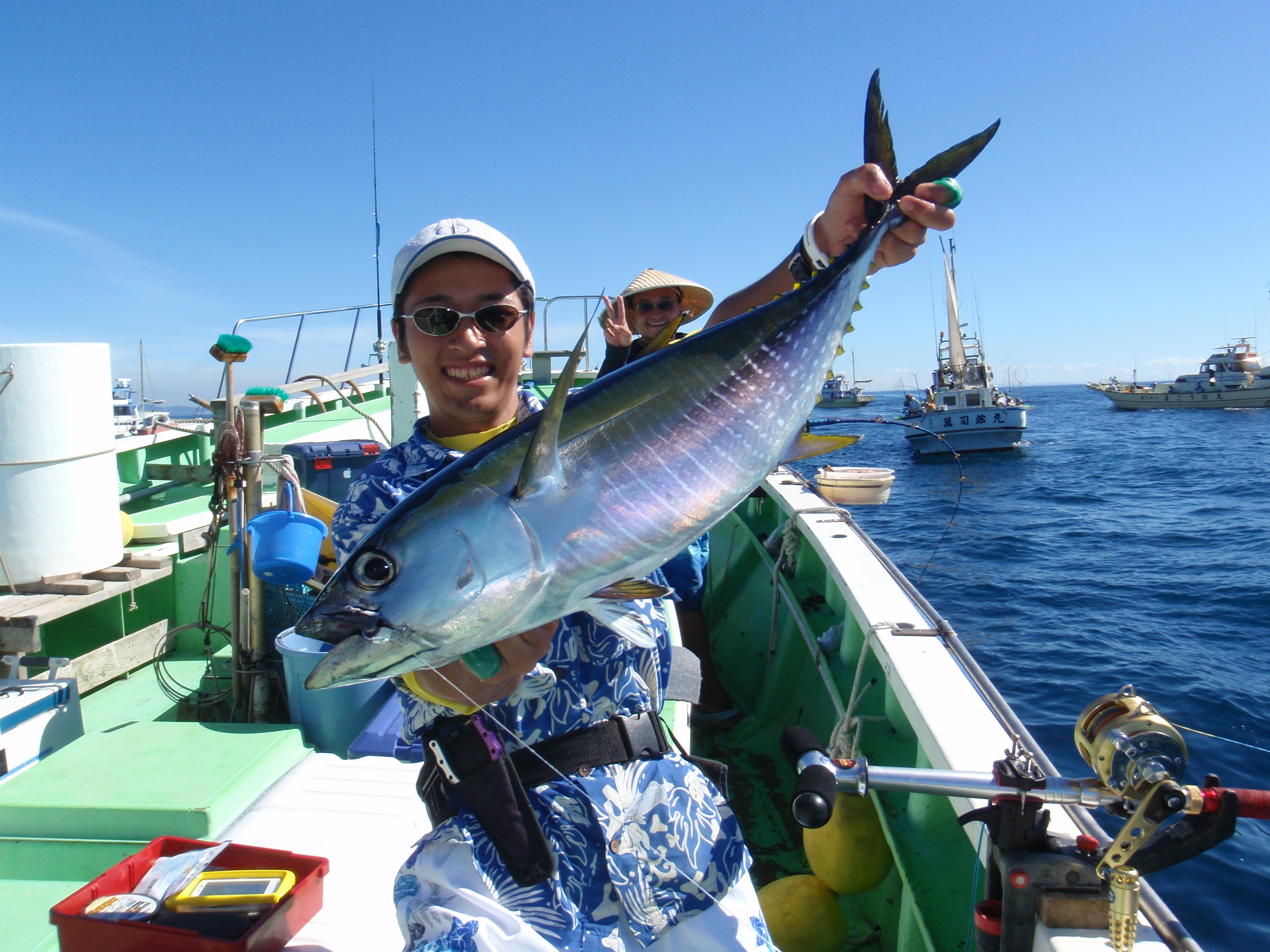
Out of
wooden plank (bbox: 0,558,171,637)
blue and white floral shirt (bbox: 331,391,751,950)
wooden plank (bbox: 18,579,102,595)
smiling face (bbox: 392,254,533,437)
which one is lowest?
wooden plank (bbox: 0,558,171,637)

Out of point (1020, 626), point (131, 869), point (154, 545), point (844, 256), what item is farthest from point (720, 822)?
point (1020, 626)

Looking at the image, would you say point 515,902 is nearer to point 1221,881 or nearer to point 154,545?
point 154,545

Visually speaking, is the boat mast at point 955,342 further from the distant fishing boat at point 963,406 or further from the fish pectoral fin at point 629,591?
the fish pectoral fin at point 629,591

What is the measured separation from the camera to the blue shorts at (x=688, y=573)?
3.89m

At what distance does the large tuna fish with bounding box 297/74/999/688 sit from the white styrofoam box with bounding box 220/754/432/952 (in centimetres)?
123

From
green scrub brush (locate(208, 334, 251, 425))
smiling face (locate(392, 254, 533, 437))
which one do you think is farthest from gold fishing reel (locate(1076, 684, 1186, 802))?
green scrub brush (locate(208, 334, 251, 425))

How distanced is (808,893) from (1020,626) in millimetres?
9471

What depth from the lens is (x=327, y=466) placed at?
15.1ft

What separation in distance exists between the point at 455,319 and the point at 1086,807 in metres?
1.61

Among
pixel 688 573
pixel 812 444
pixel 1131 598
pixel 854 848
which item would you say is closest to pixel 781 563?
pixel 688 573

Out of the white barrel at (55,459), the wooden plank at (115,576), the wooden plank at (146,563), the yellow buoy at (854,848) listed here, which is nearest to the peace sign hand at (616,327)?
the yellow buoy at (854,848)

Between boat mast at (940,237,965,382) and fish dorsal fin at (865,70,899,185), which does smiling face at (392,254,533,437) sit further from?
boat mast at (940,237,965,382)

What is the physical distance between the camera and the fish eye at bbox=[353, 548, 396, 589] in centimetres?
100

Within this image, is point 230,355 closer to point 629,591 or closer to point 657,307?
point 657,307
